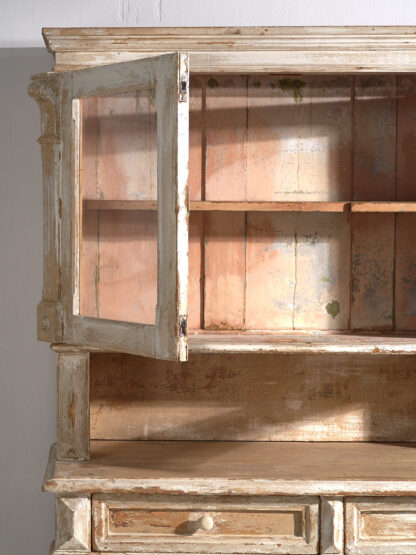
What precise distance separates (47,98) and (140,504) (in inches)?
47.4

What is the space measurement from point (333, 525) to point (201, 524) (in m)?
0.38

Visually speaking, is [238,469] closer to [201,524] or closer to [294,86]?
[201,524]

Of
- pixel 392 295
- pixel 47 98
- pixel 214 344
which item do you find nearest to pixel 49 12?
pixel 47 98

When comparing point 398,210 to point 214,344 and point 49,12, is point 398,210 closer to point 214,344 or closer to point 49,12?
point 214,344

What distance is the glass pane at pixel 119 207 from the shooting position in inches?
66.7

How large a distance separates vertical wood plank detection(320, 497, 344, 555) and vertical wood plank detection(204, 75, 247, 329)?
636 millimetres

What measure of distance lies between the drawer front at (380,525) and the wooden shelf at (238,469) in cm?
5

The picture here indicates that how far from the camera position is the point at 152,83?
164cm

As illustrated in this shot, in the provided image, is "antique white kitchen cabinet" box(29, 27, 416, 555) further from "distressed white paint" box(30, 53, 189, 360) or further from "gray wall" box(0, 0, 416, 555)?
"gray wall" box(0, 0, 416, 555)

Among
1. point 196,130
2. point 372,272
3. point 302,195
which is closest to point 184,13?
point 196,130

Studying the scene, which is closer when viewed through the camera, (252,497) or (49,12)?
(252,497)

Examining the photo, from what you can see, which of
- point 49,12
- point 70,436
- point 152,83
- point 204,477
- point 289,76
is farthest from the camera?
point 49,12

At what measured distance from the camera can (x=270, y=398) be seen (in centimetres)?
222

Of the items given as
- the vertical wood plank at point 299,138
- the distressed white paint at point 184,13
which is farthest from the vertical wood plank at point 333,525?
the distressed white paint at point 184,13
